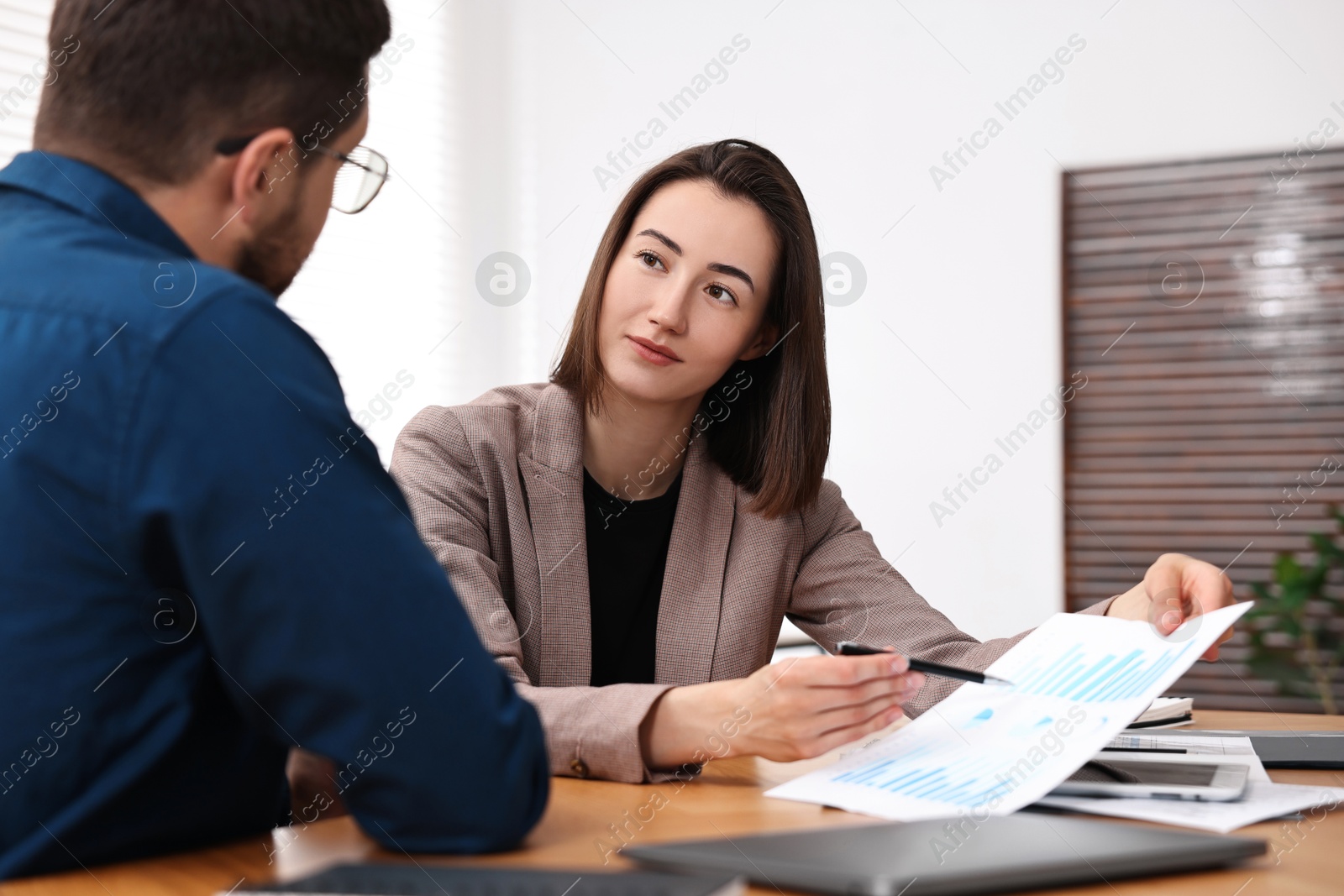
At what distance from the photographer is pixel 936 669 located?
972 mm

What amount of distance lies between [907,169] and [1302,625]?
1.81 m

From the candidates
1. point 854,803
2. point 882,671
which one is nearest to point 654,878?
point 854,803

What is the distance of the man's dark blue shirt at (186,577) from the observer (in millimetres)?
675

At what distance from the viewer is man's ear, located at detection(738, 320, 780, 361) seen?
1.80 metres

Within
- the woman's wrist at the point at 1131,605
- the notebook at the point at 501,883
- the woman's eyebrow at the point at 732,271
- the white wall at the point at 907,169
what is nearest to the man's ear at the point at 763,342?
the woman's eyebrow at the point at 732,271

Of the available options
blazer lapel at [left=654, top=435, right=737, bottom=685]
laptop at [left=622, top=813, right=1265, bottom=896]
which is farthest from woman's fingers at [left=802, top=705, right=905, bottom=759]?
blazer lapel at [left=654, top=435, right=737, bottom=685]

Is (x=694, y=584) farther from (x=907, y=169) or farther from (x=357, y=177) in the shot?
(x=907, y=169)

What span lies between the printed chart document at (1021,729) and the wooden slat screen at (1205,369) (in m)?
2.61

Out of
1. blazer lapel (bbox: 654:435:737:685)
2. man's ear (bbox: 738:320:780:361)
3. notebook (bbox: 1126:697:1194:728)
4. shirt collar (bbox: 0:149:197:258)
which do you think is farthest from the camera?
man's ear (bbox: 738:320:780:361)

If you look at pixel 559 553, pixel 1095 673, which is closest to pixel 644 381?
pixel 559 553

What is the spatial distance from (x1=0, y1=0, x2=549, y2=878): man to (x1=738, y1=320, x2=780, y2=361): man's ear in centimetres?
107

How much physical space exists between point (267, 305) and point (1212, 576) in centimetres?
101

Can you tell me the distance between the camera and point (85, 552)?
69cm

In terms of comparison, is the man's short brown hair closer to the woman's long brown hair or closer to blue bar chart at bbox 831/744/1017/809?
blue bar chart at bbox 831/744/1017/809
